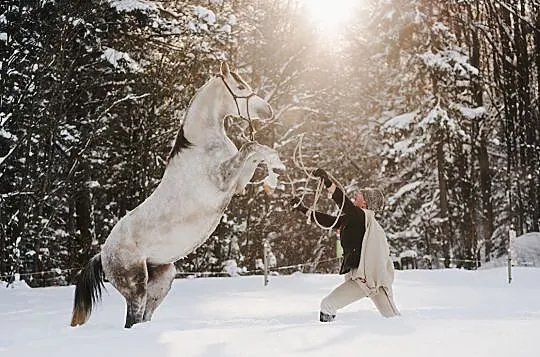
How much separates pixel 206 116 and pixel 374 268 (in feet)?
6.45

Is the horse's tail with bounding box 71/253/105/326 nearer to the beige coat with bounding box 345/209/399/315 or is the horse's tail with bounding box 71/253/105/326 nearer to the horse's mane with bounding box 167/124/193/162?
the horse's mane with bounding box 167/124/193/162

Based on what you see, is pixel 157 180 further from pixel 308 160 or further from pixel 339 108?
pixel 339 108

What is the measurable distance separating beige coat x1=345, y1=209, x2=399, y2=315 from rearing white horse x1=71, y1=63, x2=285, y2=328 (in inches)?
38.9

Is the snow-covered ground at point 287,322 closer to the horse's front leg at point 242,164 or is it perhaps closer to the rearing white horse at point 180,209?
the rearing white horse at point 180,209

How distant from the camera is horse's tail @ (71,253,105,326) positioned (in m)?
6.27

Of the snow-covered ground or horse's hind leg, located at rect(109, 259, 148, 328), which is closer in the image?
the snow-covered ground

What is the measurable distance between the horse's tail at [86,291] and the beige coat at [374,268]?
2303 millimetres

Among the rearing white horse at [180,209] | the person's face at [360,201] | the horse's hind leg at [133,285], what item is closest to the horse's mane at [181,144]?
the rearing white horse at [180,209]

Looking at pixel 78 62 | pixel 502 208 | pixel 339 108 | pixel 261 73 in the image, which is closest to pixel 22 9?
pixel 78 62

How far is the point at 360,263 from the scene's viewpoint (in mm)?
5945

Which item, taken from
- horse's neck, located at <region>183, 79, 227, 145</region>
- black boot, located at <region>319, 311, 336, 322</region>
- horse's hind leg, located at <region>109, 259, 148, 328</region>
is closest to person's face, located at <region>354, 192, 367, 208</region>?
black boot, located at <region>319, 311, 336, 322</region>

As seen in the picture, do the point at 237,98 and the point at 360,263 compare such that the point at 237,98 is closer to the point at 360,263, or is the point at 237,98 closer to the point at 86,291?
the point at 360,263

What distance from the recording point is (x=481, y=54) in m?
21.2

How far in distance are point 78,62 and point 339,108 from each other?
7.93 metres
